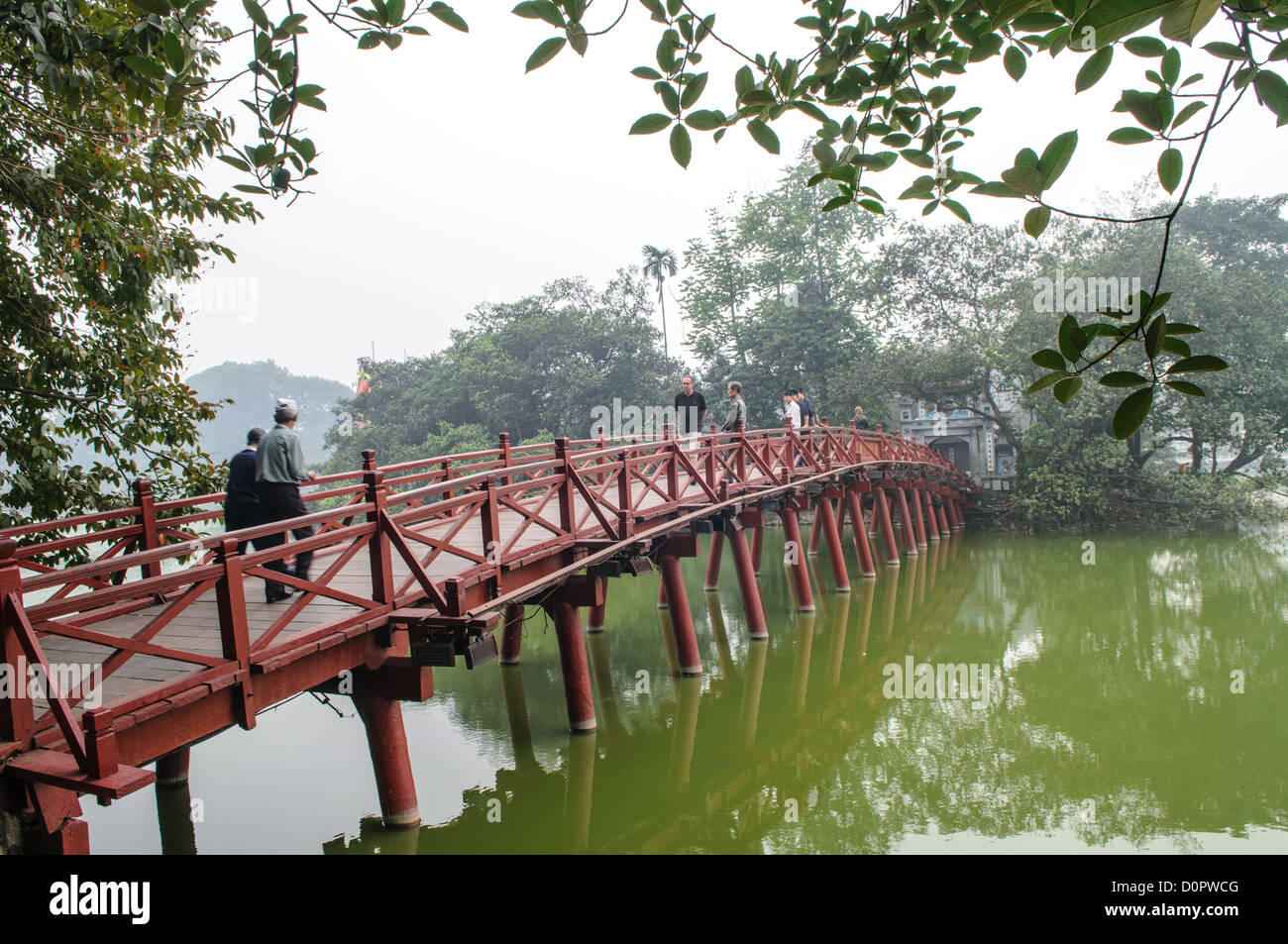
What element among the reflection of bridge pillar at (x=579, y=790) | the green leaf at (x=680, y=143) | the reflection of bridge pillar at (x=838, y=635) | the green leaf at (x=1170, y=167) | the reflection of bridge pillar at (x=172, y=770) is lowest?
the reflection of bridge pillar at (x=579, y=790)

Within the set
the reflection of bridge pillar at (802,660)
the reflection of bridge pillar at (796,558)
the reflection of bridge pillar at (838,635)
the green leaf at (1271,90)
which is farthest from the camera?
the reflection of bridge pillar at (796,558)

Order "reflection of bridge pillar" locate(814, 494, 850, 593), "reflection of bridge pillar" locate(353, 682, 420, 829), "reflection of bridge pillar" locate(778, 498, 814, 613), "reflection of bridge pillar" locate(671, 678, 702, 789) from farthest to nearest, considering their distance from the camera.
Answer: "reflection of bridge pillar" locate(814, 494, 850, 593) < "reflection of bridge pillar" locate(778, 498, 814, 613) < "reflection of bridge pillar" locate(671, 678, 702, 789) < "reflection of bridge pillar" locate(353, 682, 420, 829)

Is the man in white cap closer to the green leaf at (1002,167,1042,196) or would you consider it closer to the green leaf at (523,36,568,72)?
the green leaf at (523,36,568,72)

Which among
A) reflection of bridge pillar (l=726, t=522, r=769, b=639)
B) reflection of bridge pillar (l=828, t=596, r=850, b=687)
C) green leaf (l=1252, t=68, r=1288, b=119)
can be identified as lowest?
reflection of bridge pillar (l=828, t=596, r=850, b=687)

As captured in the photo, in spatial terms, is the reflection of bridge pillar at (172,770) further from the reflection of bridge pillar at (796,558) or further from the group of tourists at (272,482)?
the reflection of bridge pillar at (796,558)

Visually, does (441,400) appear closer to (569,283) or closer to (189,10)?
(569,283)

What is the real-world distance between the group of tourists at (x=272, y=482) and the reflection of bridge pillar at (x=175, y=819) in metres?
2.44

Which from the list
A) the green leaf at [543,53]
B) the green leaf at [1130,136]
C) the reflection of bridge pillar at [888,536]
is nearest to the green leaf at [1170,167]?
the green leaf at [1130,136]

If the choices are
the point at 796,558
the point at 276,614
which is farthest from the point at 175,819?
the point at 796,558

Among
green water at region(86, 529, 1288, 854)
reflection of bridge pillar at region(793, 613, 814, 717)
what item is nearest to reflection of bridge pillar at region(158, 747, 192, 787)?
green water at region(86, 529, 1288, 854)

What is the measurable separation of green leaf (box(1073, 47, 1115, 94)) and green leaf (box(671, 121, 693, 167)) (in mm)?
896

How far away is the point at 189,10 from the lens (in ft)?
7.73

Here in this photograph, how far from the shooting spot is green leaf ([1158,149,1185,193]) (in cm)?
160

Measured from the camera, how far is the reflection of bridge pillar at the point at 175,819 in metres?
6.78
